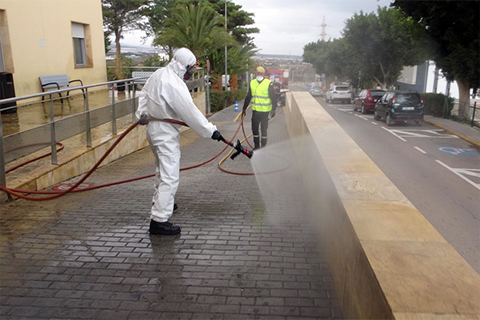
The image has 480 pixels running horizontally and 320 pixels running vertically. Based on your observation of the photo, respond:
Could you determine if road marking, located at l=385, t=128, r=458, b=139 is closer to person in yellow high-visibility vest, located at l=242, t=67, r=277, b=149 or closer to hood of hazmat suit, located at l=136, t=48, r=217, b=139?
person in yellow high-visibility vest, located at l=242, t=67, r=277, b=149

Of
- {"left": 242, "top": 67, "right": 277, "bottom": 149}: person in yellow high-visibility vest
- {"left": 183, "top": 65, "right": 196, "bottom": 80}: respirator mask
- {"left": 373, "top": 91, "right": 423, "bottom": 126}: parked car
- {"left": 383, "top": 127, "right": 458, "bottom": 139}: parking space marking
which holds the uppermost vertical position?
{"left": 183, "top": 65, "right": 196, "bottom": 80}: respirator mask

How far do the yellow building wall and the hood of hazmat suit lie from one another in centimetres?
826

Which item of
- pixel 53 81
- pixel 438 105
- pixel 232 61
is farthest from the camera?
pixel 232 61

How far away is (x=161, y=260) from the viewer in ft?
12.2

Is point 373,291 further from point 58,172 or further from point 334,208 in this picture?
point 58,172

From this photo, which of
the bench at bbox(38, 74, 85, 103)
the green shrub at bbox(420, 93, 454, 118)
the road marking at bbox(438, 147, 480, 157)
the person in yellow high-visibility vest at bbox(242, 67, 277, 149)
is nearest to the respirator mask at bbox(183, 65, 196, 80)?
the person in yellow high-visibility vest at bbox(242, 67, 277, 149)

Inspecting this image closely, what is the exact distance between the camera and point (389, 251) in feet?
7.20

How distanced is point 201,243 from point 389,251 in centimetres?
225

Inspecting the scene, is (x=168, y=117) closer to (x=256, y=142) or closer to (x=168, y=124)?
(x=168, y=124)

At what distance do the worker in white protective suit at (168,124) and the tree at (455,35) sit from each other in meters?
12.3

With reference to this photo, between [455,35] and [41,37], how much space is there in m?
15.6

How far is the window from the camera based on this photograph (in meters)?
14.1

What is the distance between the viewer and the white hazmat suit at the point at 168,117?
4.10 meters

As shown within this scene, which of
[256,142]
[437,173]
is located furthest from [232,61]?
[437,173]
